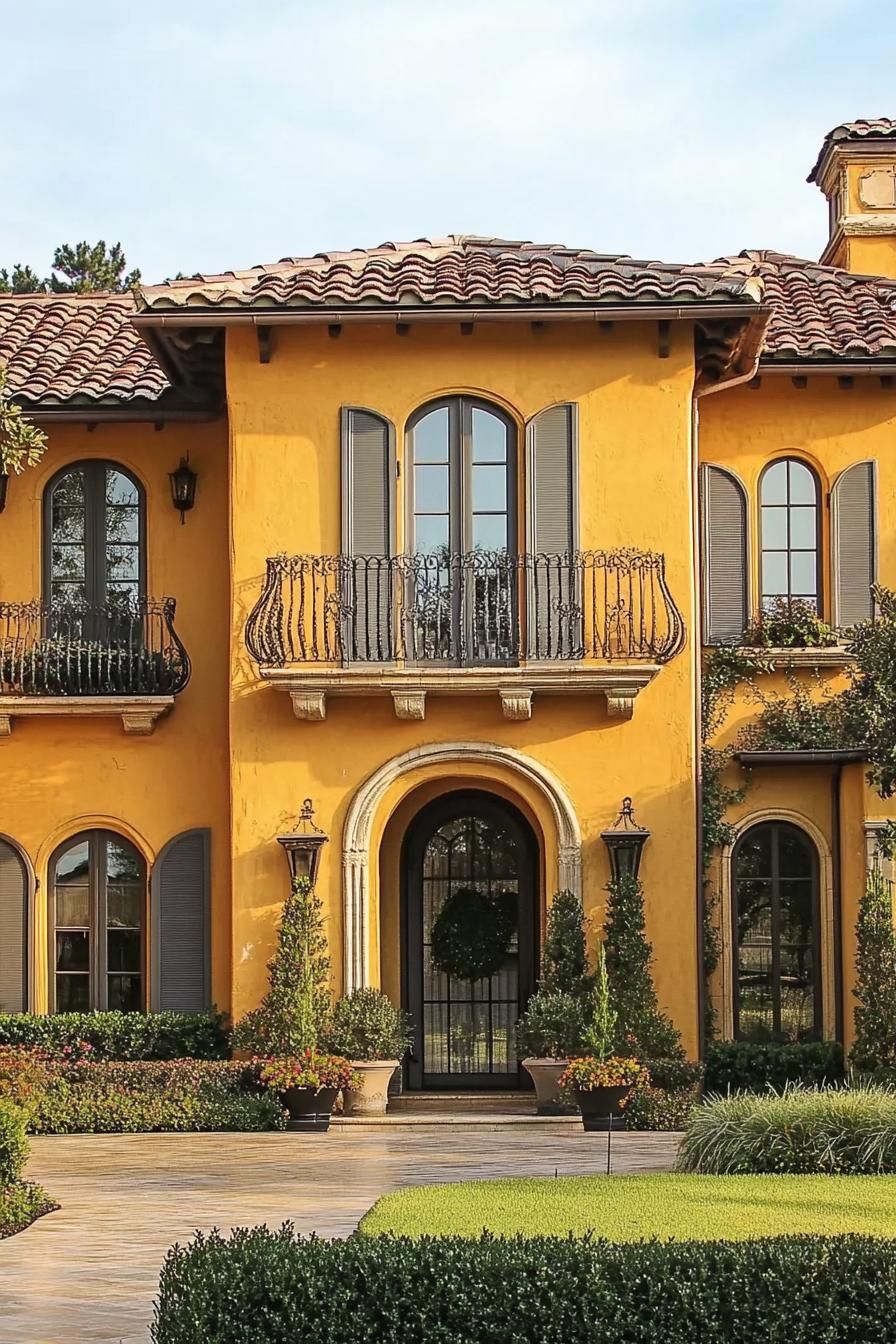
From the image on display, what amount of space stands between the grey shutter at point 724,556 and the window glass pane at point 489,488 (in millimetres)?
2641

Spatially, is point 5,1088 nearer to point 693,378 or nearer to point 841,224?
point 693,378

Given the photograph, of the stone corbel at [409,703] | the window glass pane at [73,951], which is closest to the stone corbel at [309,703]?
the stone corbel at [409,703]

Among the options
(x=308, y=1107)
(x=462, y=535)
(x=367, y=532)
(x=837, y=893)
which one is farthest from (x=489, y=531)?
(x=308, y=1107)

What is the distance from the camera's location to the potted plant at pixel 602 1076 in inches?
691

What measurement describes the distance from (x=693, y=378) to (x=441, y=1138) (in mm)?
7579

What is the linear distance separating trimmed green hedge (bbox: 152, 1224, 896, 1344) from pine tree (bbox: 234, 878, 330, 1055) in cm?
967

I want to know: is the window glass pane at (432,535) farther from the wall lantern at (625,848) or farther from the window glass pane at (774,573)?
the window glass pane at (774,573)

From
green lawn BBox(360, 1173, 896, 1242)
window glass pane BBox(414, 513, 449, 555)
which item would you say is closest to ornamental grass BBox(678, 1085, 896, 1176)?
green lawn BBox(360, 1173, 896, 1242)

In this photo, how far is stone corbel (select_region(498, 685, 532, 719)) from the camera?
1856 cm

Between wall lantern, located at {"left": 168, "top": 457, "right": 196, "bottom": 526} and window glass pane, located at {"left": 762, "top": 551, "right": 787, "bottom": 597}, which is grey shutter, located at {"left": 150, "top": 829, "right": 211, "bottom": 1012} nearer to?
wall lantern, located at {"left": 168, "top": 457, "right": 196, "bottom": 526}

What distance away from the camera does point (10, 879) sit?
792 inches

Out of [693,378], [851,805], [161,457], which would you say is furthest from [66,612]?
[851,805]

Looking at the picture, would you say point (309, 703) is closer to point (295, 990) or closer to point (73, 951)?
point (295, 990)

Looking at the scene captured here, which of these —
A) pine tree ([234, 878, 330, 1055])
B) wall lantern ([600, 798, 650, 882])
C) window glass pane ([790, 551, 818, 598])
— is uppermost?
window glass pane ([790, 551, 818, 598])
